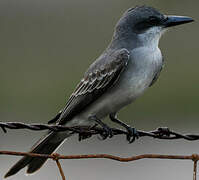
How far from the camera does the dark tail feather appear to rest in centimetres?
634

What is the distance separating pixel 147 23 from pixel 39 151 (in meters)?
1.57

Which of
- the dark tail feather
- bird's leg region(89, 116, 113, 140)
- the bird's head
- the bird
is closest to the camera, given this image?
the dark tail feather

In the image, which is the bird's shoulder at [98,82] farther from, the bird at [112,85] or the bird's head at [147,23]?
the bird's head at [147,23]

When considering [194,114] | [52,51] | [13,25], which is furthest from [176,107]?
[13,25]

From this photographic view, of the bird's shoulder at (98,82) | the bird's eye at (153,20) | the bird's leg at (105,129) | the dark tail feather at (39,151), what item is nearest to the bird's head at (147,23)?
the bird's eye at (153,20)

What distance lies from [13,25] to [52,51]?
Result: 4.40 feet

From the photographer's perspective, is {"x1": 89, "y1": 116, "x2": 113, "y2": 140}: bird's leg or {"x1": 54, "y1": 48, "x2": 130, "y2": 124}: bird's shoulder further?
{"x1": 54, "y1": 48, "x2": 130, "y2": 124}: bird's shoulder

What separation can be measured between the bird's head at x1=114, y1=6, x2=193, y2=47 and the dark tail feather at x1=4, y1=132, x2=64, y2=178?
1209 millimetres

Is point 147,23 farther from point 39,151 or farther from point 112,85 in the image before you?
point 39,151

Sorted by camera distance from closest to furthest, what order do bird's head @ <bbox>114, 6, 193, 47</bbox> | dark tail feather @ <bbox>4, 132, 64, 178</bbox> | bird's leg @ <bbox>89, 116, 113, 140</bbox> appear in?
dark tail feather @ <bbox>4, 132, 64, 178</bbox>
bird's leg @ <bbox>89, 116, 113, 140</bbox>
bird's head @ <bbox>114, 6, 193, 47</bbox>

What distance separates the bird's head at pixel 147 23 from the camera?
7133mm

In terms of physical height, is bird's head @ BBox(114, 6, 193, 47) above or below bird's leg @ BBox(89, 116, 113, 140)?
above

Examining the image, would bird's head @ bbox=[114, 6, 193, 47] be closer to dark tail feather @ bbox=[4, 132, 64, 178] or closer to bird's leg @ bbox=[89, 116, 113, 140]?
bird's leg @ bbox=[89, 116, 113, 140]

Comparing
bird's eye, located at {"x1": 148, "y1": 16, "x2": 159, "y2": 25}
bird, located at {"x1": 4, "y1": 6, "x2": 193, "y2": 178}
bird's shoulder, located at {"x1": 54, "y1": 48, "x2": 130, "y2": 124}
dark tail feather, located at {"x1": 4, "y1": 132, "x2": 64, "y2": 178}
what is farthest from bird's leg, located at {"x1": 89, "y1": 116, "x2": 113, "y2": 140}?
bird's eye, located at {"x1": 148, "y1": 16, "x2": 159, "y2": 25}
